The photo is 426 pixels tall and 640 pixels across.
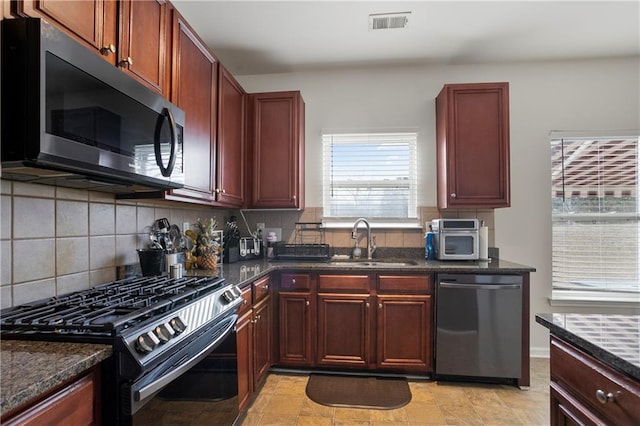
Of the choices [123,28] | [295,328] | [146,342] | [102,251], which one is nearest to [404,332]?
[295,328]

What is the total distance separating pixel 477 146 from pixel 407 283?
1303mm

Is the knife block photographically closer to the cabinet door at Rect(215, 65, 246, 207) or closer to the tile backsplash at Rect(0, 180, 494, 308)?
the cabinet door at Rect(215, 65, 246, 207)

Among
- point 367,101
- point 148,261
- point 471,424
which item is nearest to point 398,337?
point 471,424

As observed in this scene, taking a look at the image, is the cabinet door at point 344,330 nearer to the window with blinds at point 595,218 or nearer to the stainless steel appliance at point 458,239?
the stainless steel appliance at point 458,239

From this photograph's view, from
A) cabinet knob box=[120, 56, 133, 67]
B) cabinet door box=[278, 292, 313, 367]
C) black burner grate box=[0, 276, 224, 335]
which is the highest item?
cabinet knob box=[120, 56, 133, 67]

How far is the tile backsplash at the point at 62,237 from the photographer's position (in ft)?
4.09

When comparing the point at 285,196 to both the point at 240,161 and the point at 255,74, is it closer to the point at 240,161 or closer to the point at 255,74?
the point at 240,161

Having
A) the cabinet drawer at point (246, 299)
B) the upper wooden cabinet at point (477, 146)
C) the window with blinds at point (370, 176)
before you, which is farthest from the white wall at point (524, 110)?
the cabinet drawer at point (246, 299)

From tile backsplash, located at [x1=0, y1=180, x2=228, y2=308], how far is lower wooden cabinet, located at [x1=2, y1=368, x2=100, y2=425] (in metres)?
0.66

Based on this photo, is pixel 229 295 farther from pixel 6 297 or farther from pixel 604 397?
pixel 604 397

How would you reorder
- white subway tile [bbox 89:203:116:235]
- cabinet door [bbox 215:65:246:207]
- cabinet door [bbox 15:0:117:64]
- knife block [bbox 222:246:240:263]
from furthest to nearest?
1. knife block [bbox 222:246:240:263]
2. cabinet door [bbox 215:65:246:207]
3. white subway tile [bbox 89:203:116:235]
4. cabinet door [bbox 15:0:117:64]

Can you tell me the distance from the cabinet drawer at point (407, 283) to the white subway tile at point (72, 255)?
6.18 feet

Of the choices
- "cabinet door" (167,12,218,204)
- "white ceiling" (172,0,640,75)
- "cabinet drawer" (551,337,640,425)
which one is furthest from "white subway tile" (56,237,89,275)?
"cabinet drawer" (551,337,640,425)

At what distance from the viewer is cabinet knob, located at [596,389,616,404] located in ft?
2.72
